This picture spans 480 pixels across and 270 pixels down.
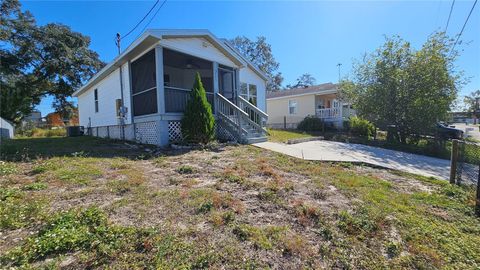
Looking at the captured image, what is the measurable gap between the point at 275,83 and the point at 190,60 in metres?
35.7

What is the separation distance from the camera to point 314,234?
2881 mm

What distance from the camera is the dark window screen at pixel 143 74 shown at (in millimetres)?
9631

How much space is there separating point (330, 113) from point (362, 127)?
13.1 feet

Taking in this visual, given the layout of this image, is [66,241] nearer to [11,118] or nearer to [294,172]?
[294,172]

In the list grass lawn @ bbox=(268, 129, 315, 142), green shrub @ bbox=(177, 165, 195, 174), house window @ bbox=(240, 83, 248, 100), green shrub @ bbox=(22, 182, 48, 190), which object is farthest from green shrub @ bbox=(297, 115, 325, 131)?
green shrub @ bbox=(22, 182, 48, 190)

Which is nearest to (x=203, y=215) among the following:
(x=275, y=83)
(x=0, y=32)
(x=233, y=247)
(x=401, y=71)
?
(x=233, y=247)

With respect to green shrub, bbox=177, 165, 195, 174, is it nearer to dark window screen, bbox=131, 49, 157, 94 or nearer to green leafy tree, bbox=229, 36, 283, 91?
dark window screen, bbox=131, 49, 157, 94

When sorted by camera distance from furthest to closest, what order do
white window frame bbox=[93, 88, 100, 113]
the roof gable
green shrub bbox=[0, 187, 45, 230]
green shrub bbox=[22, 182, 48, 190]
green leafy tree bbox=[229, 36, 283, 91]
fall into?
green leafy tree bbox=[229, 36, 283, 91], white window frame bbox=[93, 88, 100, 113], the roof gable, green shrub bbox=[22, 182, 48, 190], green shrub bbox=[0, 187, 45, 230]

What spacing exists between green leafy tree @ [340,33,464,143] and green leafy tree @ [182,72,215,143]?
970 centimetres

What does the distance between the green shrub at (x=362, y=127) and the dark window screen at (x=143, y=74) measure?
13087 mm

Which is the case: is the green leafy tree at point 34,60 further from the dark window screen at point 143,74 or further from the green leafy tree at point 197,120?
the green leafy tree at point 197,120

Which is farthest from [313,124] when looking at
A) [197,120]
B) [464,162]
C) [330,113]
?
[464,162]

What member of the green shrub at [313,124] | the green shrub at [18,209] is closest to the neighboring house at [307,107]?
the green shrub at [313,124]

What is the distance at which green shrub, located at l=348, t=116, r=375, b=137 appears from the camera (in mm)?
15604
